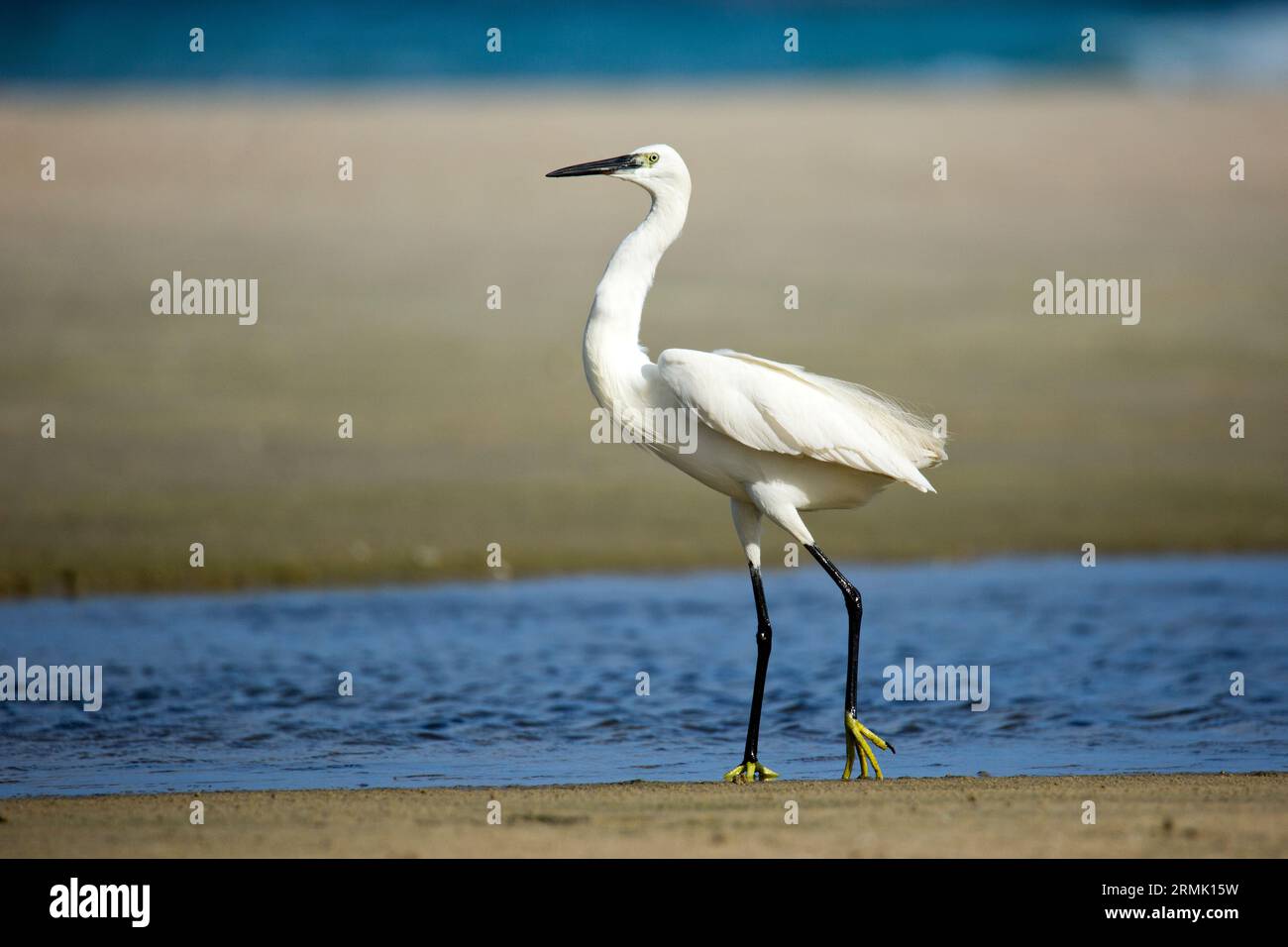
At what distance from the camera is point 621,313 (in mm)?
8164

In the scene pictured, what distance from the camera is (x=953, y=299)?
2141 centimetres

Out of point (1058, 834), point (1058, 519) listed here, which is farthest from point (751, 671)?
point (1058, 519)

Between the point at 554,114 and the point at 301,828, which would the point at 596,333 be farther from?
the point at 554,114

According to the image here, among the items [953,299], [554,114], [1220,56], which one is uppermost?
[1220,56]

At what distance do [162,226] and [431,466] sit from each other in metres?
9.99

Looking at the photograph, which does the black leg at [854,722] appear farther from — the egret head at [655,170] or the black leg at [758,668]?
the egret head at [655,170]

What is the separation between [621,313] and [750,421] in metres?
0.89

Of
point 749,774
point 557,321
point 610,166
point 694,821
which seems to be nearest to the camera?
point 694,821

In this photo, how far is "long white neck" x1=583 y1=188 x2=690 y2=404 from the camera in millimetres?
8117

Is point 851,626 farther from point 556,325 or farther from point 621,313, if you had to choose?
point 556,325

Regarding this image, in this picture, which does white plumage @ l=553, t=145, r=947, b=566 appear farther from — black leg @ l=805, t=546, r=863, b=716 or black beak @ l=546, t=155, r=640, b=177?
black leg @ l=805, t=546, r=863, b=716

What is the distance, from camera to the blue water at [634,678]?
326 inches

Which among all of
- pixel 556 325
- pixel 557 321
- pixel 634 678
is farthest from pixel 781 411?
pixel 557 321

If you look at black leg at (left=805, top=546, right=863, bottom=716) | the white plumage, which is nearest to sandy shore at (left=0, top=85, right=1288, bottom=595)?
the white plumage
